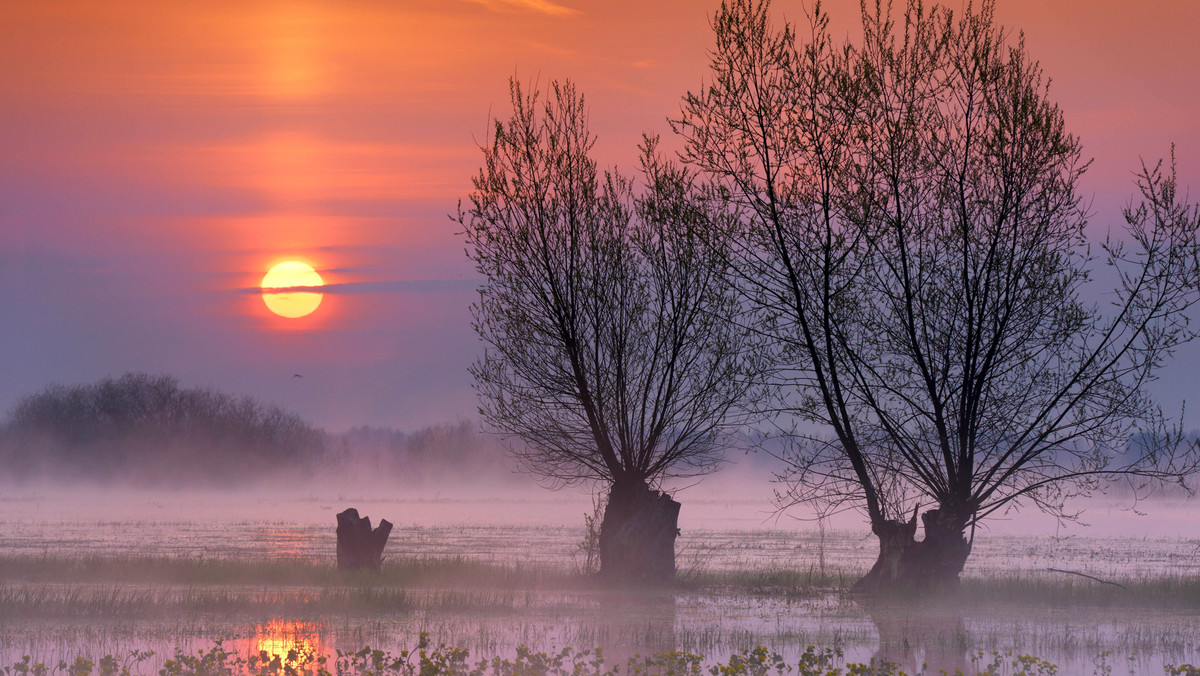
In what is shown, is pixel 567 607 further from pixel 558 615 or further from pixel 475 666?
pixel 475 666

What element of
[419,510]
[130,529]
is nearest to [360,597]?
[130,529]

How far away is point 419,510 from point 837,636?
2064 inches

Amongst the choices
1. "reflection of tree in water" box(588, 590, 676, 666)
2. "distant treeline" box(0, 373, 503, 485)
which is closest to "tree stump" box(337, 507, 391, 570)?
"reflection of tree in water" box(588, 590, 676, 666)

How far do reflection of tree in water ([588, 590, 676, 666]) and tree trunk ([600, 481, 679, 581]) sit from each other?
4.04ft

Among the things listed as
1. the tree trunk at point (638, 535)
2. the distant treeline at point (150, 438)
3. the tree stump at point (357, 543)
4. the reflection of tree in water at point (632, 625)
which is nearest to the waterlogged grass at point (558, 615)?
the reflection of tree in water at point (632, 625)

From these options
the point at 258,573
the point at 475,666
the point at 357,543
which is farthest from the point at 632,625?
the point at 357,543

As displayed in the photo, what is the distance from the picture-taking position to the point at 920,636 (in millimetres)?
16062

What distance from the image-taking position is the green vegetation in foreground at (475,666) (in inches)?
448

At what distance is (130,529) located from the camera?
43.3 m

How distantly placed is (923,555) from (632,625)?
7193 millimetres

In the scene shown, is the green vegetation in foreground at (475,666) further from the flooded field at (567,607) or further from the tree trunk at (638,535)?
the tree trunk at (638,535)

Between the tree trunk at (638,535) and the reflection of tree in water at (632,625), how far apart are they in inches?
48.4

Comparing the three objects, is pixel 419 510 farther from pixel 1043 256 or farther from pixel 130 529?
pixel 1043 256

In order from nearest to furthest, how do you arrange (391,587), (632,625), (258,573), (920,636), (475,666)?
(475,666) < (920,636) < (632,625) < (391,587) < (258,573)
